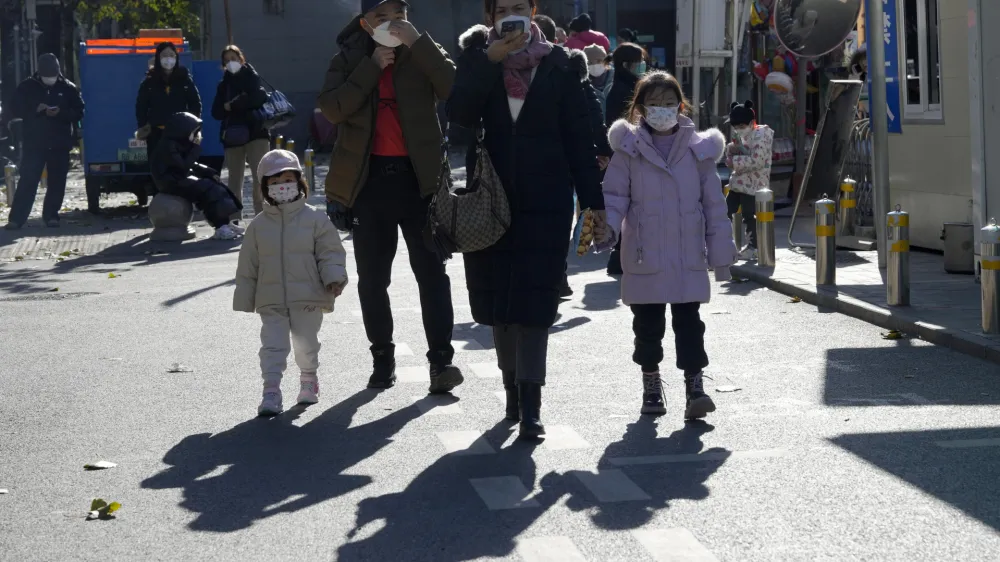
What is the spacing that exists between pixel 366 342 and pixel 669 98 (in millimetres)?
3468

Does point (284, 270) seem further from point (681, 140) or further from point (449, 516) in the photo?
point (449, 516)

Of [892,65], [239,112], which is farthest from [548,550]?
[239,112]

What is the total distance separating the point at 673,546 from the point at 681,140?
272 cm

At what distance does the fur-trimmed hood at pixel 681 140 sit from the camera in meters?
7.33

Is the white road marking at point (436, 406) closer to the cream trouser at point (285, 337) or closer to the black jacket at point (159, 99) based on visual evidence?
the cream trouser at point (285, 337)

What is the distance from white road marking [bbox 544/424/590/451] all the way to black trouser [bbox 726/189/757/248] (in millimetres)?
7923

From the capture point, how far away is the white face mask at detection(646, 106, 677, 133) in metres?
7.35

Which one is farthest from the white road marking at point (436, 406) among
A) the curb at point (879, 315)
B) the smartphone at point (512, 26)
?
the curb at point (879, 315)

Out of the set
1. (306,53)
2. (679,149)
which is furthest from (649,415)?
(306,53)

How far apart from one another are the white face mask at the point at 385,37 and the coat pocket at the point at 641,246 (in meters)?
1.42

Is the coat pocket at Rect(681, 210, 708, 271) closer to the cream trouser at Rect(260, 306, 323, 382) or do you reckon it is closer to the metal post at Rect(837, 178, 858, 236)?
the cream trouser at Rect(260, 306, 323, 382)

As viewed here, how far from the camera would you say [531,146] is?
6.75m

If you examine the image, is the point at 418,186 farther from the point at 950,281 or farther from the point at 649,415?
the point at 950,281

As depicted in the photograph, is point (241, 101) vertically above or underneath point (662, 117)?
above
